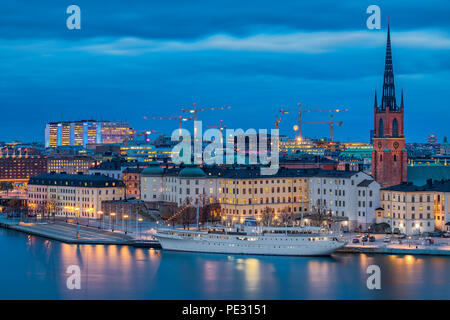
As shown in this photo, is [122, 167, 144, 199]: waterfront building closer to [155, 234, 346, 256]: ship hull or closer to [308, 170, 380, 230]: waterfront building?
[308, 170, 380, 230]: waterfront building

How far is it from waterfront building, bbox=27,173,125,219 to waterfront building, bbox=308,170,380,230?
53.6 ft

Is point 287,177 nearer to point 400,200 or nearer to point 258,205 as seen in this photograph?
point 258,205

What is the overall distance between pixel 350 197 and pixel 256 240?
10.5m

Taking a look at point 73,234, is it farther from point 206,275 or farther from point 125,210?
point 206,275

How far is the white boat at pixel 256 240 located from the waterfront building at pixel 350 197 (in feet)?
22.5

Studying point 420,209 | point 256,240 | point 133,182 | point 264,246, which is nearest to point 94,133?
point 133,182

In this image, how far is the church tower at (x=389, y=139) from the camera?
65.1 meters
